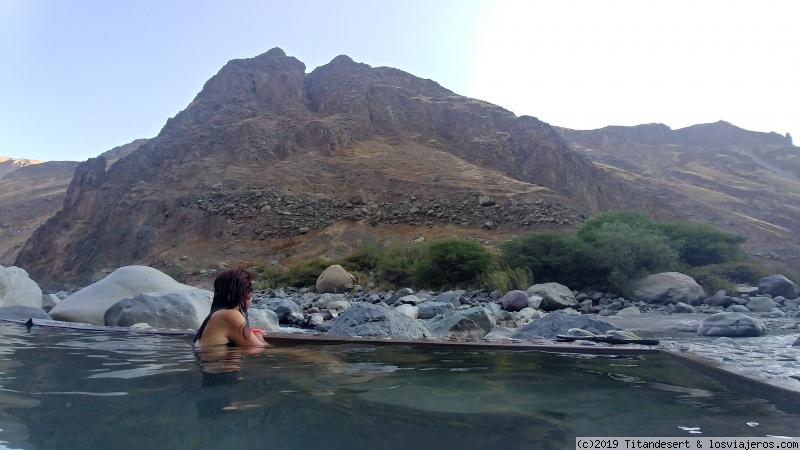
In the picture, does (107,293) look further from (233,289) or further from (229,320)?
(233,289)

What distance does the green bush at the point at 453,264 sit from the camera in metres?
20.0

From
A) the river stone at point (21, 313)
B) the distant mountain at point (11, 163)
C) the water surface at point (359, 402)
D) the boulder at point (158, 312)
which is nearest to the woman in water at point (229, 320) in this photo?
the water surface at point (359, 402)

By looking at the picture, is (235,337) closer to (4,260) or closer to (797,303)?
(797,303)

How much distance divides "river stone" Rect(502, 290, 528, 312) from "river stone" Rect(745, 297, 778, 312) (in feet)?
17.7

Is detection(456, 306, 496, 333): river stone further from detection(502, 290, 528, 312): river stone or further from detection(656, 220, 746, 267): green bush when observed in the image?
detection(656, 220, 746, 267): green bush

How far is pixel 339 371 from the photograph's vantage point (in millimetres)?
4168

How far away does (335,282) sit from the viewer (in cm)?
2212

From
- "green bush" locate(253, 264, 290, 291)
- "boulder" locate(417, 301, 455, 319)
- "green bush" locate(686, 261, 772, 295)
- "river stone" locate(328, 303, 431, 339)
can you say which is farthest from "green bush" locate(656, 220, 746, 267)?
"river stone" locate(328, 303, 431, 339)

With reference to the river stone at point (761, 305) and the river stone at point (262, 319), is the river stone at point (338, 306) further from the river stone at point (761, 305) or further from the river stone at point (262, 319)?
the river stone at point (761, 305)

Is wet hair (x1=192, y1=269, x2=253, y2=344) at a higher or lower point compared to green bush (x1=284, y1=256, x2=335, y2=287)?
higher

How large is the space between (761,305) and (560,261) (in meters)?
6.13

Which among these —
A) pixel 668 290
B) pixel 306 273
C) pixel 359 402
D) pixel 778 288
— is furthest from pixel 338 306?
pixel 778 288

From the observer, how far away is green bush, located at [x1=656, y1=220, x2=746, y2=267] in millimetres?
21750

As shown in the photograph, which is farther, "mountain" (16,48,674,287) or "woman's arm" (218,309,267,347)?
"mountain" (16,48,674,287)
